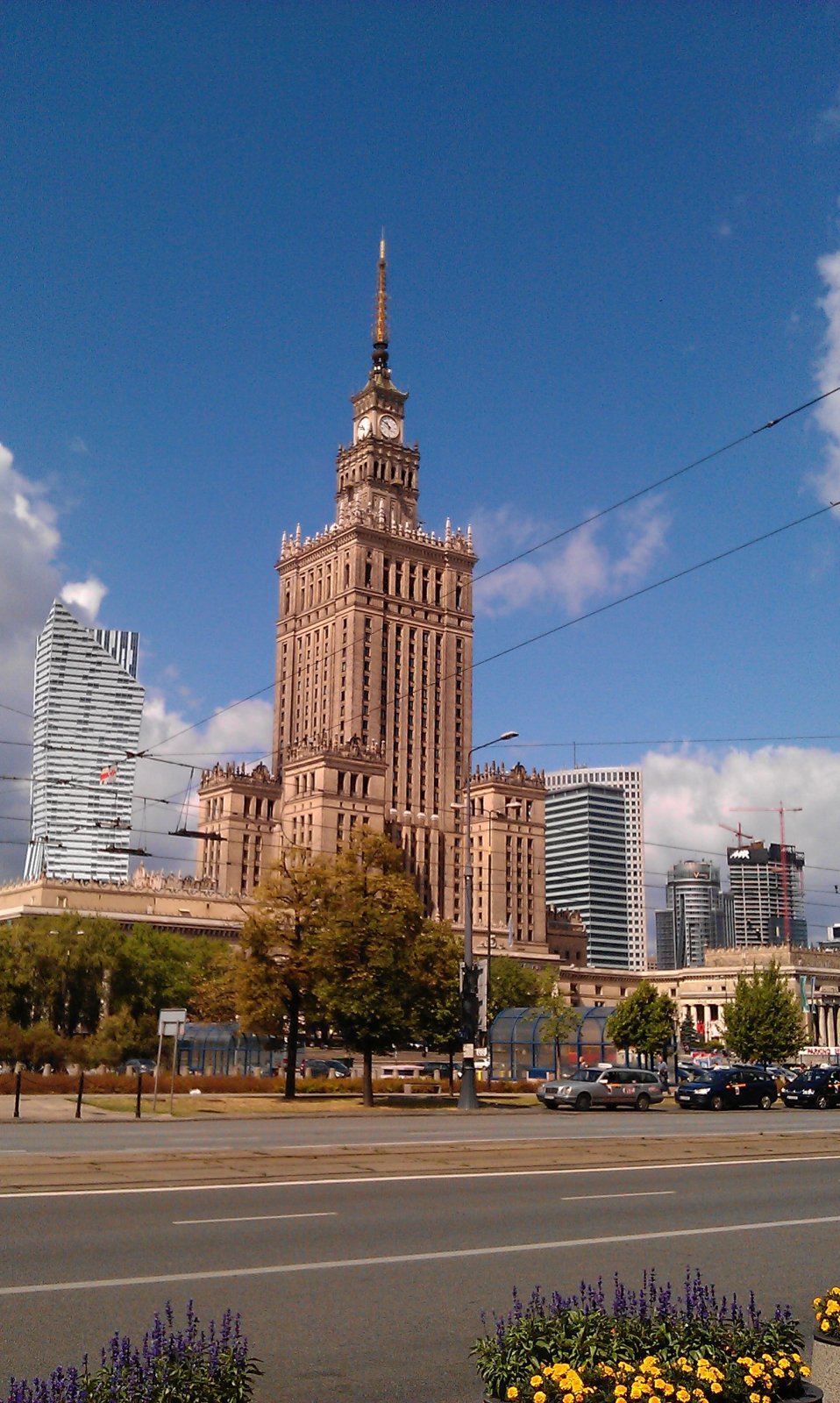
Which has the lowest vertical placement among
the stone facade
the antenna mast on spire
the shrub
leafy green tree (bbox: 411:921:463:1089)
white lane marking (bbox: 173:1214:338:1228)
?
white lane marking (bbox: 173:1214:338:1228)

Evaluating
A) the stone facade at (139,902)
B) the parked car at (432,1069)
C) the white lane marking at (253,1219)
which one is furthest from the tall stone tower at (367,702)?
the white lane marking at (253,1219)

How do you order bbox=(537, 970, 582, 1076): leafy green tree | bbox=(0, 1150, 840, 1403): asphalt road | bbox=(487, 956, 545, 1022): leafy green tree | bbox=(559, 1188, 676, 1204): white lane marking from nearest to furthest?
bbox=(0, 1150, 840, 1403): asphalt road, bbox=(559, 1188, 676, 1204): white lane marking, bbox=(537, 970, 582, 1076): leafy green tree, bbox=(487, 956, 545, 1022): leafy green tree

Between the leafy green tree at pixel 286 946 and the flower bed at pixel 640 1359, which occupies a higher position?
the leafy green tree at pixel 286 946

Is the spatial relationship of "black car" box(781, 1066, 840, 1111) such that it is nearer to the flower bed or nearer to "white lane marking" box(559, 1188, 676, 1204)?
"white lane marking" box(559, 1188, 676, 1204)

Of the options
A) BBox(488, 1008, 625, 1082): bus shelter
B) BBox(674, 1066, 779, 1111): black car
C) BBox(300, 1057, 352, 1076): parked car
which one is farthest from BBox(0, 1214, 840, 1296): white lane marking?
BBox(300, 1057, 352, 1076): parked car

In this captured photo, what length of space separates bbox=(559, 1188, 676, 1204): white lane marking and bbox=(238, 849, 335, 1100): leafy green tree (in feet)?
93.3

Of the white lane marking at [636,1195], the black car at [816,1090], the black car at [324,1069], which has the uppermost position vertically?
the white lane marking at [636,1195]

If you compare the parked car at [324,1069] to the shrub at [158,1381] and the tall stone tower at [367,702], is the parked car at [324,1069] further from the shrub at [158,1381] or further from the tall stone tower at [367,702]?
the tall stone tower at [367,702]

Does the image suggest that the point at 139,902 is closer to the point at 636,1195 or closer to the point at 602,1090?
the point at 602,1090

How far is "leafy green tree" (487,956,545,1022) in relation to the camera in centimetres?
10488

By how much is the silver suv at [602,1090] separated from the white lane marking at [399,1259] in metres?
28.4

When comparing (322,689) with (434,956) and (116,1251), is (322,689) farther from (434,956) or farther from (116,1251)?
(116,1251)

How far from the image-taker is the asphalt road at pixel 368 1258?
8375mm

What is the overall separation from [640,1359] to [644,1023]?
74.6 meters
